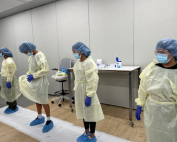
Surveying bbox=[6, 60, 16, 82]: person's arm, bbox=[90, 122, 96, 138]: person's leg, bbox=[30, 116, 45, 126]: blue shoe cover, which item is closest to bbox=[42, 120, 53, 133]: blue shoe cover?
bbox=[30, 116, 45, 126]: blue shoe cover

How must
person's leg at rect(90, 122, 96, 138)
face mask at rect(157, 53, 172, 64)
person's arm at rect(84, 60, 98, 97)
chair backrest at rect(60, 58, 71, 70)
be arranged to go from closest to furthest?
face mask at rect(157, 53, 172, 64) < person's arm at rect(84, 60, 98, 97) < person's leg at rect(90, 122, 96, 138) < chair backrest at rect(60, 58, 71, 70)

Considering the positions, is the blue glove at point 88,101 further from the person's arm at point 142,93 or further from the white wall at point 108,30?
the white wall at point 108,30

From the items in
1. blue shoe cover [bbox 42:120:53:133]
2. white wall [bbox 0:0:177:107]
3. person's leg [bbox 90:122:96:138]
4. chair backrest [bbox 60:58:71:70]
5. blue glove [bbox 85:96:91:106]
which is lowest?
blue shoe cover [bbox 42:120:53:133]

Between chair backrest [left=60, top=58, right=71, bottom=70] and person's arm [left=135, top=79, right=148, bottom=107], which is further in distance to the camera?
chair backrest [left=60, top=58, right=71, bottom=70]

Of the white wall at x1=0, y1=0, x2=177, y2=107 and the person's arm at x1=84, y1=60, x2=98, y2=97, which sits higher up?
the white wall at x1=0, y1=0, x2=177, y2=107

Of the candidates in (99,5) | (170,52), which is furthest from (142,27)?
(170,52)

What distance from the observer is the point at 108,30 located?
2.91 metres

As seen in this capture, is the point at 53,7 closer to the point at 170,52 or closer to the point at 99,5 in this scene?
the point at 99,5

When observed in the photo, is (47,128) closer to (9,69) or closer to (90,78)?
(90,78)

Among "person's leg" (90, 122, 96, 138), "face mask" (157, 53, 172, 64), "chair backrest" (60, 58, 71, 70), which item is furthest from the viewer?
"chair backrest" (60, 58, 71, 70)

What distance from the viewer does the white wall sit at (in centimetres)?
244

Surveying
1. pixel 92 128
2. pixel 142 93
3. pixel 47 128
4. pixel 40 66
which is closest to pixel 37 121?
pixel 47 128

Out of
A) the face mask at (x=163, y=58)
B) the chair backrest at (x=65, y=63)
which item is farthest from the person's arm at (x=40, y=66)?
the face mask at (x=163, y=58)

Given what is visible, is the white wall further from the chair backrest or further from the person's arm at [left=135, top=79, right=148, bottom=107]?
the person's arm at [left=135, top=79, right=148, bottom=107]
